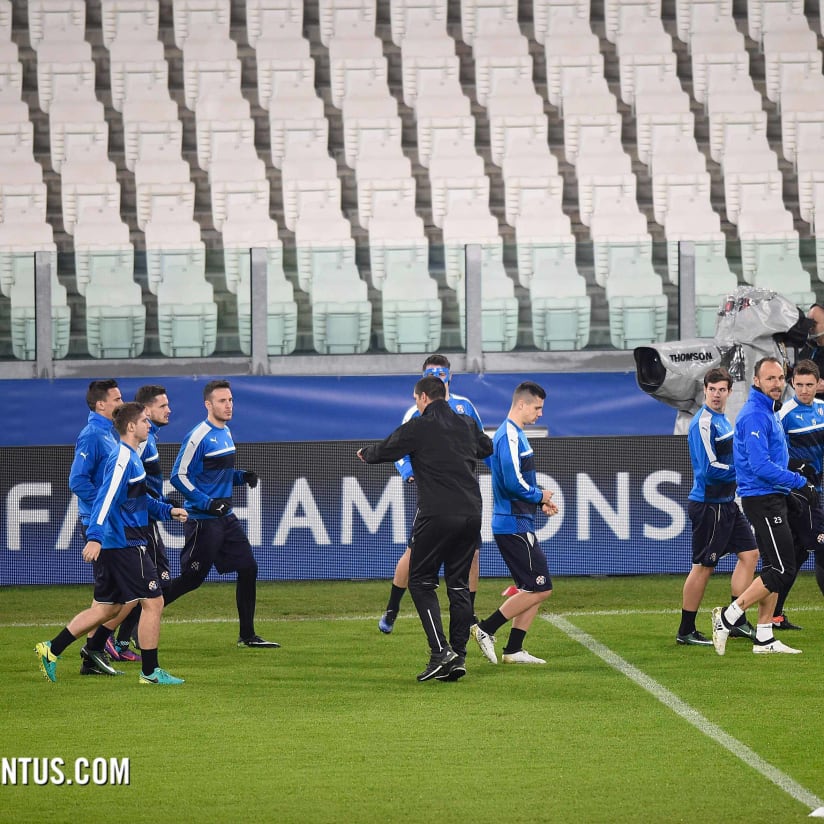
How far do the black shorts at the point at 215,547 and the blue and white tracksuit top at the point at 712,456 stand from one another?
9.54ft

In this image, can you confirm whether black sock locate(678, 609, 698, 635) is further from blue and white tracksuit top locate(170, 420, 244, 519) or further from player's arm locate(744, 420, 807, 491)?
blue and white tracksuit top locate(170, 420, 244, 519)

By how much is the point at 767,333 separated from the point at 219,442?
5.43m

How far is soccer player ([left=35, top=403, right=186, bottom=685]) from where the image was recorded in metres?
7.98

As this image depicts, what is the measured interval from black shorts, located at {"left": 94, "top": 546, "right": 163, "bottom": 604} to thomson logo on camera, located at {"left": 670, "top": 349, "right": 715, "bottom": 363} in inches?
238

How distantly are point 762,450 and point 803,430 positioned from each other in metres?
1.04

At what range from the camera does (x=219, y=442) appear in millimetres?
9266

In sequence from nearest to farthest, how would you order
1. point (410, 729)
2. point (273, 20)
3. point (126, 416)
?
point (410, 729) → point (126, 416) → point (273, 20)

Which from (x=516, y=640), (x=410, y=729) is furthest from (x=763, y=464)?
(x=410, y=729)

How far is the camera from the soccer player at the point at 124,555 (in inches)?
314

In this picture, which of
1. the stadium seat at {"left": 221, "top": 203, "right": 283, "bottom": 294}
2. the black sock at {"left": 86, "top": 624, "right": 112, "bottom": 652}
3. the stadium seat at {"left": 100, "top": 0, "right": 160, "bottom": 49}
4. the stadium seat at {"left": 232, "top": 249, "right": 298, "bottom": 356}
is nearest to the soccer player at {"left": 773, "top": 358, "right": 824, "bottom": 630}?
the black sock at {"left": 86, "top": 624, "right": 112, "bottom": 652}

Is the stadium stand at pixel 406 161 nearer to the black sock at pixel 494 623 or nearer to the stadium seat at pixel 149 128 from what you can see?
the stadium seat at pixel 149 128

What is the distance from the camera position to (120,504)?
26.3 ft

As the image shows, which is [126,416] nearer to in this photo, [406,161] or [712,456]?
[712,456]
